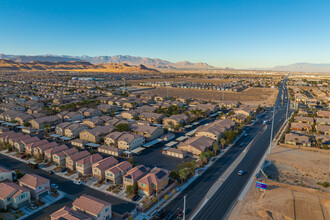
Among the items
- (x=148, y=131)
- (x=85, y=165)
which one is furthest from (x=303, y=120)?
(x=85, y=165)

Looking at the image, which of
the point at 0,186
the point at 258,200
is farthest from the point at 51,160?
the point at 258,200

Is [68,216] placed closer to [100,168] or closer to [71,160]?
[100,168]

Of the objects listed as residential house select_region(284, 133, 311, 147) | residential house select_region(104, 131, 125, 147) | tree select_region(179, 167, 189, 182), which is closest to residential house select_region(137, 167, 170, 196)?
tree select_region(179, 167, 189, 182)

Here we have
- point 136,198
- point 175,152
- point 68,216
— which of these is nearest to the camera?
point 68,216

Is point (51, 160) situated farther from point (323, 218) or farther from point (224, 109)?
point (224, 109)

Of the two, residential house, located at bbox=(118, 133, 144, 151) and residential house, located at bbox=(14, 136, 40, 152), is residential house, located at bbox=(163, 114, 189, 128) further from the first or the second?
residential house, located at bbox=(14, 136, 40, 152)
